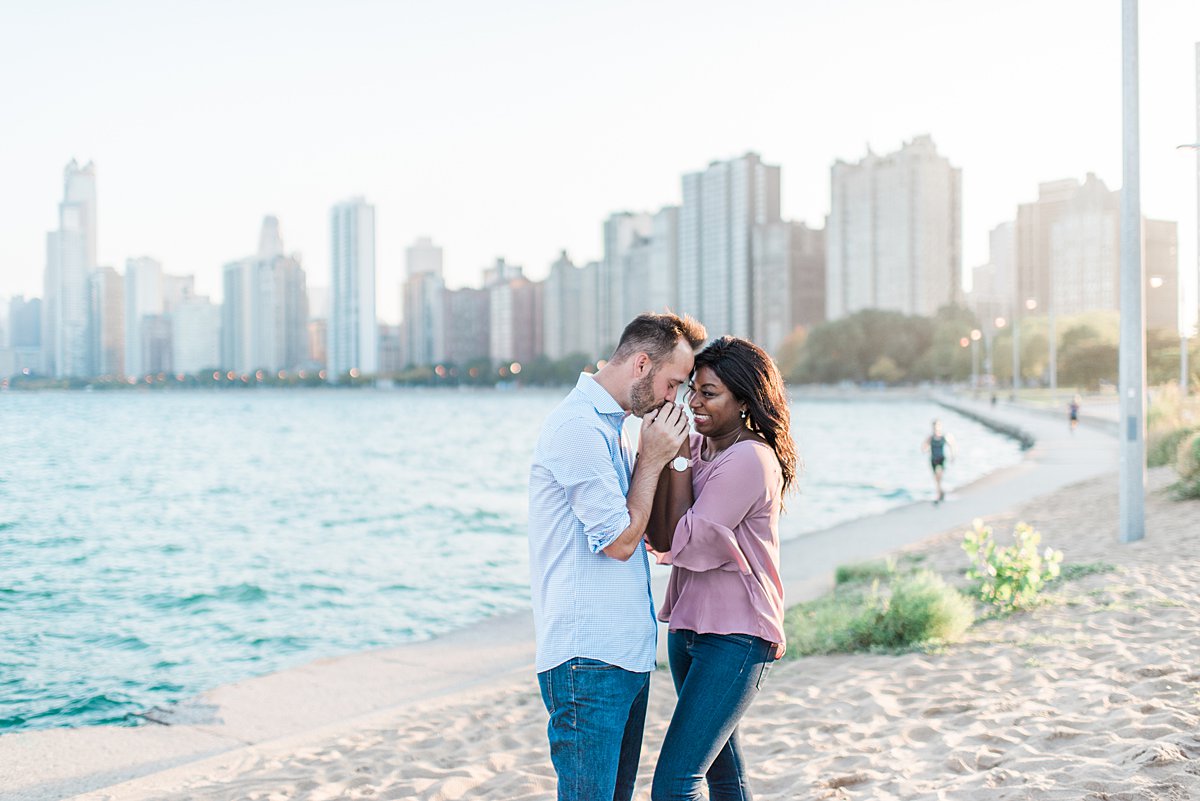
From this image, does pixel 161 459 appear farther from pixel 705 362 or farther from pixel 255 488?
pixel 705 362

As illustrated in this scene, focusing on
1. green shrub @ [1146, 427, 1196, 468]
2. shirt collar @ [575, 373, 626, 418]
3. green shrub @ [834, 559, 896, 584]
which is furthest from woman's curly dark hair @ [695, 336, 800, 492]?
green shrub @ [1146, 427, 1196, 468]

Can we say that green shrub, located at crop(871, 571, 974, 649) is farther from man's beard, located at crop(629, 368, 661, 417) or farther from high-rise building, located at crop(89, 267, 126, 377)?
high-rise building, located at crop(89, 267, 126, 377)

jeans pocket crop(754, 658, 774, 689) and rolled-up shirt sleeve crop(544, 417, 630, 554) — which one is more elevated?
rolled-up shirt sleeve crop(544, 417, 630, 554)

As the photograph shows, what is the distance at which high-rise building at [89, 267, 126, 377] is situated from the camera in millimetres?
179375

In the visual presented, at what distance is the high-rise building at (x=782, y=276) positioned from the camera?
166 meters

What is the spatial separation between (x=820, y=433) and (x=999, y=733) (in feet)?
184

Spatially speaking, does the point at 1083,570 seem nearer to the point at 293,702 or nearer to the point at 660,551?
the point at 293,702

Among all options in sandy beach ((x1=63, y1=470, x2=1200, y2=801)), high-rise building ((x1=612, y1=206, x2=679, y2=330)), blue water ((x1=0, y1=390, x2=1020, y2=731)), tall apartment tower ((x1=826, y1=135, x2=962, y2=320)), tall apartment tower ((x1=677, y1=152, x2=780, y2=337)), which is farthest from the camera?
high-rise building ((x1=612, y1=206, x2=679, y2=330))

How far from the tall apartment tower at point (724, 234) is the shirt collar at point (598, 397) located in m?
165

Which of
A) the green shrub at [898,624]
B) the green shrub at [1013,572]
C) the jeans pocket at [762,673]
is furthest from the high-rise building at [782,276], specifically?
the jeans pocket at [762,673]

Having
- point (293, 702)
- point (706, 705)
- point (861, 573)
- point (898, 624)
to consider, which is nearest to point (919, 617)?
point (898, 624)

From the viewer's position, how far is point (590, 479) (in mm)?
2633

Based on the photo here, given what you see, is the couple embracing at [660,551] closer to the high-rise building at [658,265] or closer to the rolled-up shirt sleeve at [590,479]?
the rolled-up shirt sleeve at [590,479]

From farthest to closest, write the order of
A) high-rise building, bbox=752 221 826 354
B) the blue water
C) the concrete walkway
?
high-rise building, bbox=752 221 826 354, the blue water, the concrete walkway
